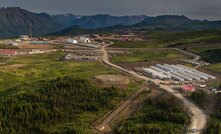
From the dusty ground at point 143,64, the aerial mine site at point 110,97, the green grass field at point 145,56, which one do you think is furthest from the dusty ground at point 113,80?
the green grass field at point 145,56

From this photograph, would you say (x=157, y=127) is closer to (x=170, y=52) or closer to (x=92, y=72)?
(x=92, y=72)

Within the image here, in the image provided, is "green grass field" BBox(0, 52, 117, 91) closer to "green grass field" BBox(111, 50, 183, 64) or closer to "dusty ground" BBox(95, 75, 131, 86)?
"dusty ground" BBox(95, 75, 131, 86)

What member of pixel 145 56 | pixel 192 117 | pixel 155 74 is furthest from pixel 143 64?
pixel 192 117

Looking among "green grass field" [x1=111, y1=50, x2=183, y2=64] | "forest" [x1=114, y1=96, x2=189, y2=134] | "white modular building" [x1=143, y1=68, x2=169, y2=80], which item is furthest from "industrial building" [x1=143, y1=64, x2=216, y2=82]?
"forest" [x1=114, y1=96, x2=189, y2=134]

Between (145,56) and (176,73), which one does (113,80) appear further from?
(145,56)

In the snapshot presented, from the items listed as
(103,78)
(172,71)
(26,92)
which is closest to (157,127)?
(103,78)

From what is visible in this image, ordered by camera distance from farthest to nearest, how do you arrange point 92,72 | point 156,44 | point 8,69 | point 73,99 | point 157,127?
point 156,44 → point 8,69 → point 92,72 → point 73,99 → point 157,127
